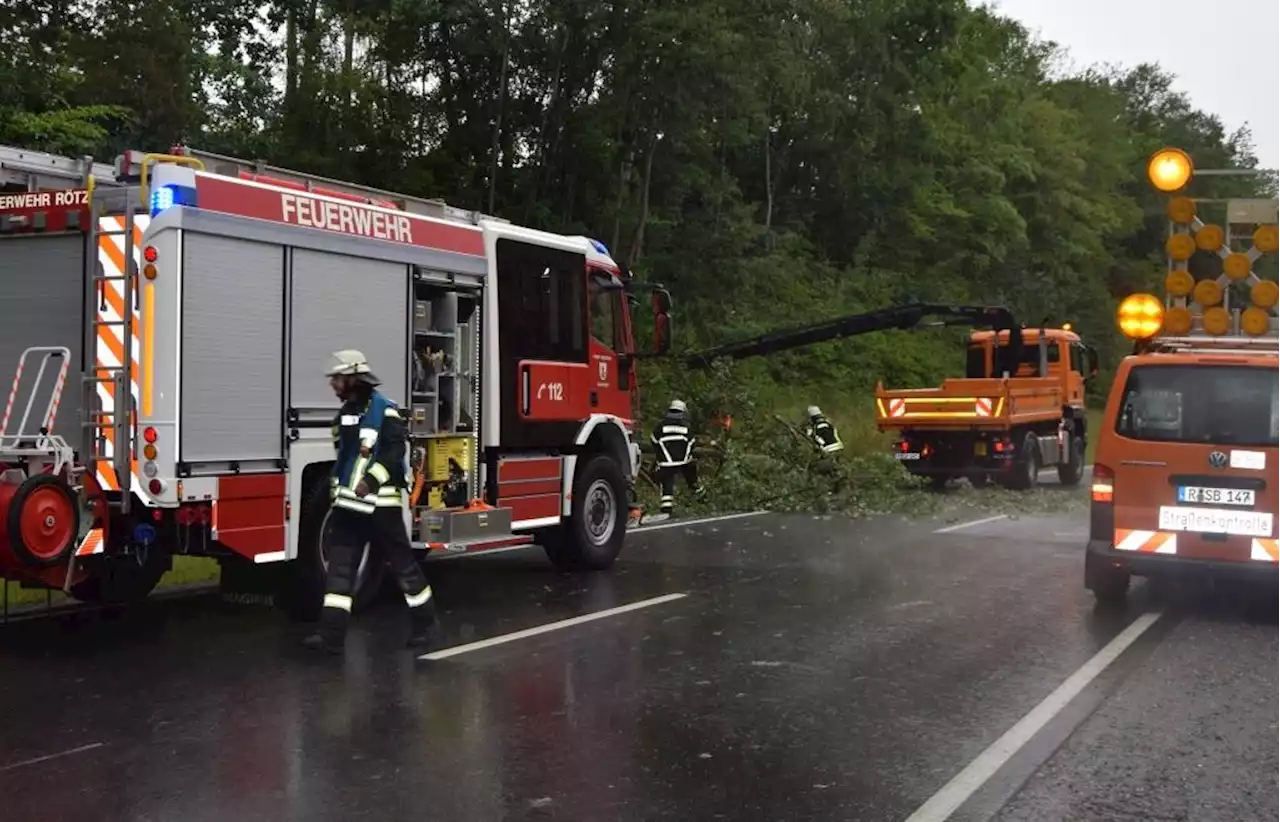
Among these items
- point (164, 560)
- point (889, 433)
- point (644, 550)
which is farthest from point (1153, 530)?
point (889, 433)

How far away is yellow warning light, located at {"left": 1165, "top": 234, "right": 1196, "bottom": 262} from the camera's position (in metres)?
10.5

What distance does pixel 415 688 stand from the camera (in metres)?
7.18

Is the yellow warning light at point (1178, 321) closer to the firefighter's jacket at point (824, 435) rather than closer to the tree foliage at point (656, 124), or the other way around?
the firefighter's jacket at point (824, 435)

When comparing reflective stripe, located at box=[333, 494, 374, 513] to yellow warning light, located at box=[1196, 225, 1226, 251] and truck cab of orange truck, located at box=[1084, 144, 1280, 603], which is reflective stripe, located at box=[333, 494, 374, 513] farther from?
yellow warning light, located at box=[1196, 225, 1226, 251]

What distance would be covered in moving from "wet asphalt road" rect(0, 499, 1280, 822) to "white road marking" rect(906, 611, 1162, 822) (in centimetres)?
6

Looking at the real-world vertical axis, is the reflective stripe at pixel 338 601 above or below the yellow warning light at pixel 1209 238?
below

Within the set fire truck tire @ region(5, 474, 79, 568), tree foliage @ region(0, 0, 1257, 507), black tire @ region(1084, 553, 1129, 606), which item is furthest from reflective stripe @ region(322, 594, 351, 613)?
tree foliage @ region(0, 0, 1257, 507)

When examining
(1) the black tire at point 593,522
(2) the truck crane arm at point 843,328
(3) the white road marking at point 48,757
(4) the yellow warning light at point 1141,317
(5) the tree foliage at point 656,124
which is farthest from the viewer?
(5) the tree foliage at point 656,124

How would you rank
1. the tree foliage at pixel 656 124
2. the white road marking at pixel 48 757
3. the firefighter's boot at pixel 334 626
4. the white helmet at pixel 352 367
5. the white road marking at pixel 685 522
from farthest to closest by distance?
1. the tree foliage at pixel 656 124
2. the white road marking at pixel 685 522
3. the white helmet at pixel 352 367
4. the firefighter's boot at pixel 334 626
5. the white road marking at pixel 48 757

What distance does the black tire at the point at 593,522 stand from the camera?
1170 cm

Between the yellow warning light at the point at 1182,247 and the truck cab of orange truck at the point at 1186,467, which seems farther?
the yellow warning light at the point at 1182,247

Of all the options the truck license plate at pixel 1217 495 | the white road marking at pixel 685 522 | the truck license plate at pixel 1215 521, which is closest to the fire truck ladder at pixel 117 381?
the truck license plate at pixel 1215 521

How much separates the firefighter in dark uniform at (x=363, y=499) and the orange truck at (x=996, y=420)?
13.8m

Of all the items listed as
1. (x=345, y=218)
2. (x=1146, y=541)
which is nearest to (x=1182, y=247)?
(x=1146, y=541)
